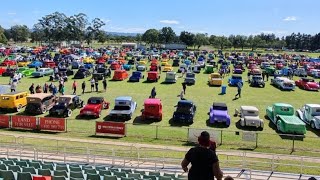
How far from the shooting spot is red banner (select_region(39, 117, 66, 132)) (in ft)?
88.6

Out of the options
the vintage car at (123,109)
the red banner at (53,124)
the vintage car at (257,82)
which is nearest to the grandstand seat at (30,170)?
the red banner at (53,124)

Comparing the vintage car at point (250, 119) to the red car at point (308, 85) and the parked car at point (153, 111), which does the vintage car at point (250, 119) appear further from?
the red car at point (308, 85)

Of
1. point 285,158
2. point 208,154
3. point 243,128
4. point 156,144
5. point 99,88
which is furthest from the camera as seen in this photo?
point 99,88

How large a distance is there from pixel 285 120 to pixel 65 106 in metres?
17.3

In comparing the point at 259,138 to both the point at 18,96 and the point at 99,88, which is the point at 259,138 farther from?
the point at 99,88

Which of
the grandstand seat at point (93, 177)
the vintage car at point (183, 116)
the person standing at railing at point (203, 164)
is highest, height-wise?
the person standing at railing at point (203, 164)

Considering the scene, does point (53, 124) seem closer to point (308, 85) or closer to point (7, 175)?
point (7, 175)

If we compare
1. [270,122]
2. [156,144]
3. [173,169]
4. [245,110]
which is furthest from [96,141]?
Answer: [270,122]

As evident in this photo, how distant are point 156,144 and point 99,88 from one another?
22.3 m

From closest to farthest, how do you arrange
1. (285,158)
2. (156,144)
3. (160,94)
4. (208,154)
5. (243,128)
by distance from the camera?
1. (208,154)
2. (285,158)
3. (156,144)
4. (243,128)
5. (160,94)

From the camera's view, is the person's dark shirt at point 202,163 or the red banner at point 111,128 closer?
the person's dark shirt at point 202,163

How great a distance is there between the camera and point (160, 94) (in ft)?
138

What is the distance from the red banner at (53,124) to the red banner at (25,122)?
618 mm

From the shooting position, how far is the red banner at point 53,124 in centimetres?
2702
